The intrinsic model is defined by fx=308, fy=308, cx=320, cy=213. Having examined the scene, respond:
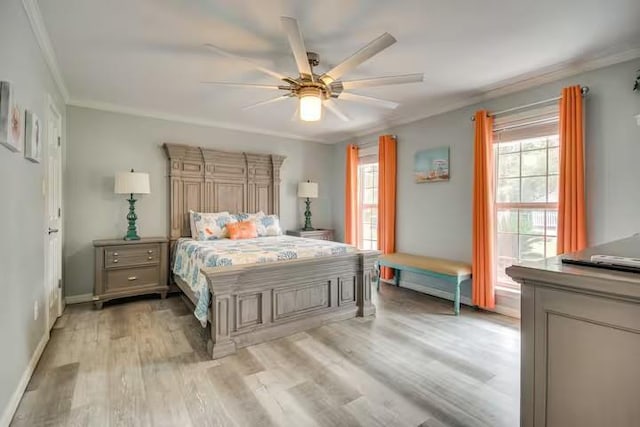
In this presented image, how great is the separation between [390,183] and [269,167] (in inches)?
80.8

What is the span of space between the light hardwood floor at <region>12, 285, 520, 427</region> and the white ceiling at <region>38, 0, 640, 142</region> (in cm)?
253

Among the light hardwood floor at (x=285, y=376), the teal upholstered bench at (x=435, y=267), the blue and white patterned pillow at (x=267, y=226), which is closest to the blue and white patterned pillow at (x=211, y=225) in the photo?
the blue and white patterned pillow at (x=267, y=226)

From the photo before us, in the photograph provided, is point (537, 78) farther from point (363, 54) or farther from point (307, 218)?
point (307, 218)

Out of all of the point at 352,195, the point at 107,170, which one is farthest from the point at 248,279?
the point at 352,195

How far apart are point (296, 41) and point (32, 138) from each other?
1947mm

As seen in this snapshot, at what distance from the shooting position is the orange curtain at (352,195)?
550 centimetres

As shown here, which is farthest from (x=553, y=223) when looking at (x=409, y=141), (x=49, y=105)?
(x=49, y=105)

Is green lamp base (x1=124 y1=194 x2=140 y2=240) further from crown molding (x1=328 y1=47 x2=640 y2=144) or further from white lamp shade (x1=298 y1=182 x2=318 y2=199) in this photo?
crown molding (x1=328 y1=47 x2=640 y2=144)

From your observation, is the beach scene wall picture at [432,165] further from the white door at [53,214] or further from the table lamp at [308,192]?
the white door at [53,214]

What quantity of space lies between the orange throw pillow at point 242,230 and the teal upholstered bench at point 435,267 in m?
1.87

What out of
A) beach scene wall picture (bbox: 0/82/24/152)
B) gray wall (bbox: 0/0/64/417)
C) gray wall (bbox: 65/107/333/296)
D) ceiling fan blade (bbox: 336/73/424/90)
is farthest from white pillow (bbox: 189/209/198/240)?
ceiling fan blade (bbox: 336/73/424/90)

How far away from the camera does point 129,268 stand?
149 inches

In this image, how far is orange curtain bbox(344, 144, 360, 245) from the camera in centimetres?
550

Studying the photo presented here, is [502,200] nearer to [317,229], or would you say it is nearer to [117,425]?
[317,229]
